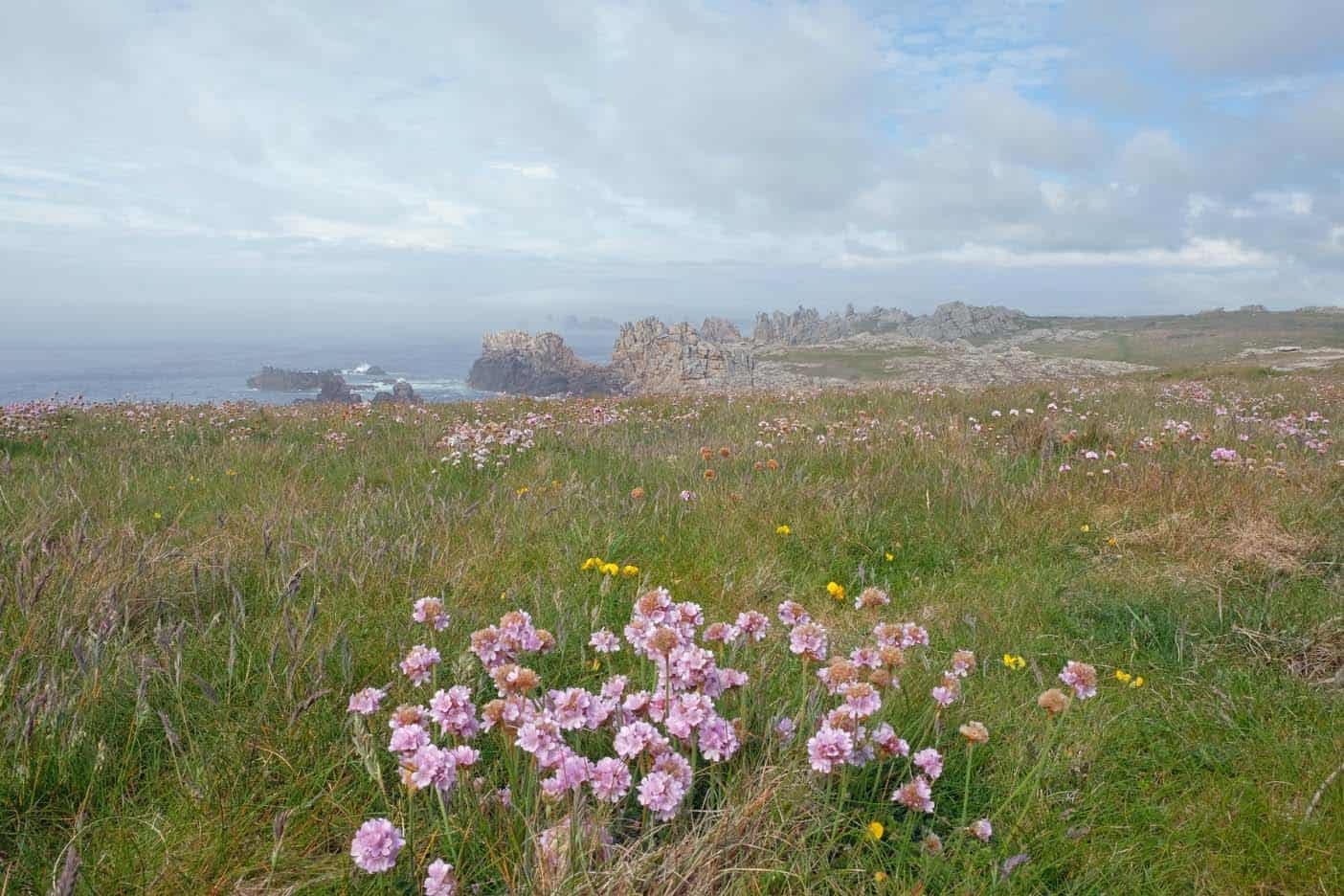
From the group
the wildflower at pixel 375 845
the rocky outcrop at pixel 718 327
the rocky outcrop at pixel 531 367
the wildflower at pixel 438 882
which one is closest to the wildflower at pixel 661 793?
the wildflower at pixel 438 882

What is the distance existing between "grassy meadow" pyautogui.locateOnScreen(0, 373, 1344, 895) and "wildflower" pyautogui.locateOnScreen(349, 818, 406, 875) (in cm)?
15

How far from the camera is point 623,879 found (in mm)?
1674

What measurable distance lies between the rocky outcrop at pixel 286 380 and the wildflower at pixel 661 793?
58.5 m

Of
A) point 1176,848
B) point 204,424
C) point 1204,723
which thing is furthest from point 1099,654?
point 204,424

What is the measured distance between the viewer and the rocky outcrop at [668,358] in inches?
3049

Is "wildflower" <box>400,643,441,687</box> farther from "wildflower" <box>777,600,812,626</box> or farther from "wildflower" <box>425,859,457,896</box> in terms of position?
"wildflower" <box>777,600,812,626</box>

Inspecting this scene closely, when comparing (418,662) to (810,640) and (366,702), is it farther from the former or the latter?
(810,640)

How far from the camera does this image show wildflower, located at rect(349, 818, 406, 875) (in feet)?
5.31

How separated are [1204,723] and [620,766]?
2604mm

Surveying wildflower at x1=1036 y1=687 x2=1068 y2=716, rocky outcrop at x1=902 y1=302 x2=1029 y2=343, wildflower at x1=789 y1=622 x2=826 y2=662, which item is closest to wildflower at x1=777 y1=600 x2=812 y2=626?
wildflower at x1=789 y1=622 x2=826 y2=662

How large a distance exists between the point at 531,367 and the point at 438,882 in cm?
9595

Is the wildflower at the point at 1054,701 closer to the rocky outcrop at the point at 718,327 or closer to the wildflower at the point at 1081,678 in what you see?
the wildflower at the point at 1081,678

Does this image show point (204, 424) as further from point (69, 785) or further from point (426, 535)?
point (69, 785)

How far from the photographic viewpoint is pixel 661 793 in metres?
1.78
